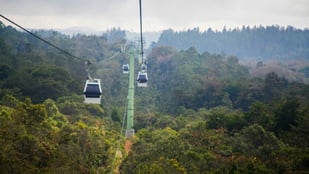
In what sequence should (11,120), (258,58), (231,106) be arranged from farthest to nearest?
(258,58) < (231,106) < (11,120)

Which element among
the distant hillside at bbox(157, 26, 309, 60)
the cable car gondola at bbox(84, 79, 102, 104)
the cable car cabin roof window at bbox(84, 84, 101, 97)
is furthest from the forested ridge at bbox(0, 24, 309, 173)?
the distant hillside at bbox(157, 26, 309, 60)

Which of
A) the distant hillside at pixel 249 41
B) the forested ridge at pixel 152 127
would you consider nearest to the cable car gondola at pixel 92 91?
the forested ridge at pixel 152 127

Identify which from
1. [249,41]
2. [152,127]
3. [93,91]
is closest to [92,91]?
[93,91]

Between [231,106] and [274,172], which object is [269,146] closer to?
[274,172]

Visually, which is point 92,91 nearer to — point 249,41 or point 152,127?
point 152,127

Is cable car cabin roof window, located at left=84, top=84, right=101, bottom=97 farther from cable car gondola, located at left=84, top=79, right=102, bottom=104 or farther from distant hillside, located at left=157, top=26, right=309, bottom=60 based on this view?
distant hillside, located at left=157, top=26, right=309, bottom=60

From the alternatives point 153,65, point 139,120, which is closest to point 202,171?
point 139,120

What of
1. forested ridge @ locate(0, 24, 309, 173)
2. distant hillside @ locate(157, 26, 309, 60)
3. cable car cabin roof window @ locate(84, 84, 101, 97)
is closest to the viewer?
cable car cabin roof window @ locate(84, 84, 101, 97)
